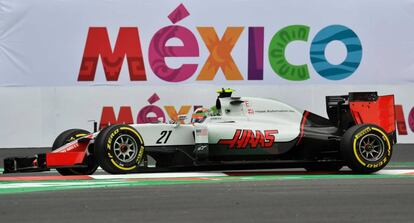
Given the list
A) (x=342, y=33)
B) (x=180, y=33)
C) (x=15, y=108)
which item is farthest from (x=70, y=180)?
(x=342, y=33)

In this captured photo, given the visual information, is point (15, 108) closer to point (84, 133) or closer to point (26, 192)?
point (84, 133)

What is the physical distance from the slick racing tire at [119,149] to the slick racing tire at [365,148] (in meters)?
2.91

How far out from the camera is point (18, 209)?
7500mm

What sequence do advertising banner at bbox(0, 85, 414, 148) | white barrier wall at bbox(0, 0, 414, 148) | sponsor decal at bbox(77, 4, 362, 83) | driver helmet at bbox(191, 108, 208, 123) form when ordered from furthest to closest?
sponsor decal at bbox(77, 4, 362, 83) < white barrier wall at bbox(0, 0, 414, 148) < advertising banner at bbox(0, 85, 414, 148) < driver helmet at bbox(191, 108, 208, 123)

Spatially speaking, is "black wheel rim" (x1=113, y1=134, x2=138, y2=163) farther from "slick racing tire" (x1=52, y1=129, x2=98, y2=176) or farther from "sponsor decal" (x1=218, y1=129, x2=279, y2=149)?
"sponsor decal" (x1=218, y1=129, x2=279, y2=149)

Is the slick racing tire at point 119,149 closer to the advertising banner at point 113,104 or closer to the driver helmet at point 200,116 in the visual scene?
the driver helmet at point 200,116

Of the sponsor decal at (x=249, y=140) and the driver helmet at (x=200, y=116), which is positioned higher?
the driver helmet at (x=200, y=116)

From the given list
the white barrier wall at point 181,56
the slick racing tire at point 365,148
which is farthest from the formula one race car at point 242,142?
the white barrier wall at point 181,56

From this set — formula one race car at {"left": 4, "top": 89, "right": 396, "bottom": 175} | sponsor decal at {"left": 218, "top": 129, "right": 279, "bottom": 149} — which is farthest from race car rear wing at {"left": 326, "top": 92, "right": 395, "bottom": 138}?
sponsor decal at {"left": 218, "top": 129, "right": 279, "bottom": 149}

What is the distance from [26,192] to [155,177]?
2166 mm

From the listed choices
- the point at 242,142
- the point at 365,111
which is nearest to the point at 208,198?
the point at 242,142

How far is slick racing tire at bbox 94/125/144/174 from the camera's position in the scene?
10656mm

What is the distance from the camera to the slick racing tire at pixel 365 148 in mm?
11180

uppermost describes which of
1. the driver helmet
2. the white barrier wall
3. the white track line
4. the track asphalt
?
the white barrier wall
